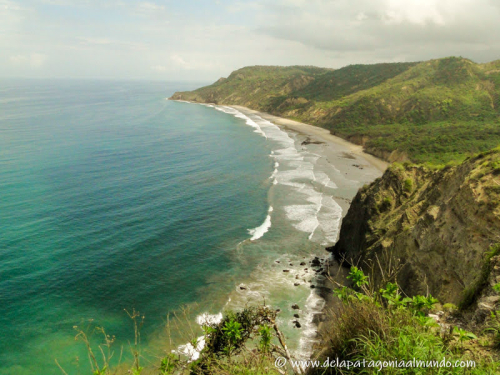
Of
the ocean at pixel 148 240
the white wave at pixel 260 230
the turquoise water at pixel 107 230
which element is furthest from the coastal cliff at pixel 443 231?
the turquoise water at pixel 107 230

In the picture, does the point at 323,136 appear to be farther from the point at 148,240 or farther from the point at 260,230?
the point at 148,240

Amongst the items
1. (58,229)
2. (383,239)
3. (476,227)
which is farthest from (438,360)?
(58,229)

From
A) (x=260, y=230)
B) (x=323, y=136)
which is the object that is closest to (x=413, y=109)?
(x=323, y=136)

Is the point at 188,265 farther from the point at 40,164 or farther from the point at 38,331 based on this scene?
the point at 40,164

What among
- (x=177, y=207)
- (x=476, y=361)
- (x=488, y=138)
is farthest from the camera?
(x=488, y=138)

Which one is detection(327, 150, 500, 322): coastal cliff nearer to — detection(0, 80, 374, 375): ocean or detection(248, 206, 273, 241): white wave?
detection(0, 80, 374, 375): ocean
